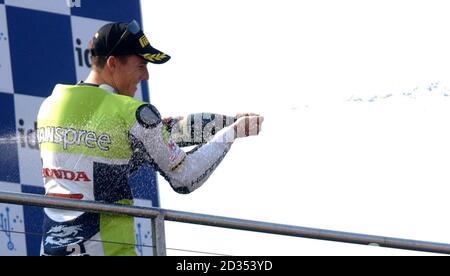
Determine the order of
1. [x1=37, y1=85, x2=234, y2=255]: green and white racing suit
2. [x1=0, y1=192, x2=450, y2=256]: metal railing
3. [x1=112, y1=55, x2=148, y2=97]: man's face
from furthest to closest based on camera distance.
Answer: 1. [x1=112, y1=55, x2=148, y2=97]: man's face
2. [x1=37, y1=85, x2=234, y2=255]: green and white racing suit
3. [x1=0, y1=192, x2=450, y2=256]: metal railing

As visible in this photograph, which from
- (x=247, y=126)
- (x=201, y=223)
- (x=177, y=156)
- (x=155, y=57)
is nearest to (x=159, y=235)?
(x=201, y=223)

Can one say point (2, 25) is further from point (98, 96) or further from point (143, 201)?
point (98, 96)

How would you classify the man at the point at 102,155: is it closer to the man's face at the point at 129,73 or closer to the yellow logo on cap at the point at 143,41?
the man's face at the point at 129,73

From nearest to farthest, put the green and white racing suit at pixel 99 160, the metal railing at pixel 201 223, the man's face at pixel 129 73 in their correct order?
the metal railing at pixel 201 223, the green and white racing suit at pixel 99 160, the man's face at pixel 129 73

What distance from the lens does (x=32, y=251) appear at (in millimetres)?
5191

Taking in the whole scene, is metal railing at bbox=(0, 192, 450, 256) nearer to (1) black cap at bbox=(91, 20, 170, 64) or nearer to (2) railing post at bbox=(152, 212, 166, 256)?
(2) railing post at bbox=(152, 212, 166, 256)

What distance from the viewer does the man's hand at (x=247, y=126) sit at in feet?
15.5

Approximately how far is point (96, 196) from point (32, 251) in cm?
81

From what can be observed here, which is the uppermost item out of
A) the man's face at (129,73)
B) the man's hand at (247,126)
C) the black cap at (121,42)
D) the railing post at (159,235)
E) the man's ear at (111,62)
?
the black cap at (121,42)

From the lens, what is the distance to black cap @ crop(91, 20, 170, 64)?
4.65 m

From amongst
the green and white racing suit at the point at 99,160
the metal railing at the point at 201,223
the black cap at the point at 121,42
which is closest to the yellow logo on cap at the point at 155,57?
the black cap at the point at 121,42

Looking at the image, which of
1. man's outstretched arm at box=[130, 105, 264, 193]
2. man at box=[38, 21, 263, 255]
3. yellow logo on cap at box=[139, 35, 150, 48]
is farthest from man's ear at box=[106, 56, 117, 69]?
man's outstretched arm at box=[130, 105, 264, 193]

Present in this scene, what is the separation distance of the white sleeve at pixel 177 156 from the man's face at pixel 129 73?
214 millimetres

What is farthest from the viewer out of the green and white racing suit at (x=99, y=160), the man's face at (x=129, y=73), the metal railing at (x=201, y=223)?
the man's face at (x=129, y=73)
